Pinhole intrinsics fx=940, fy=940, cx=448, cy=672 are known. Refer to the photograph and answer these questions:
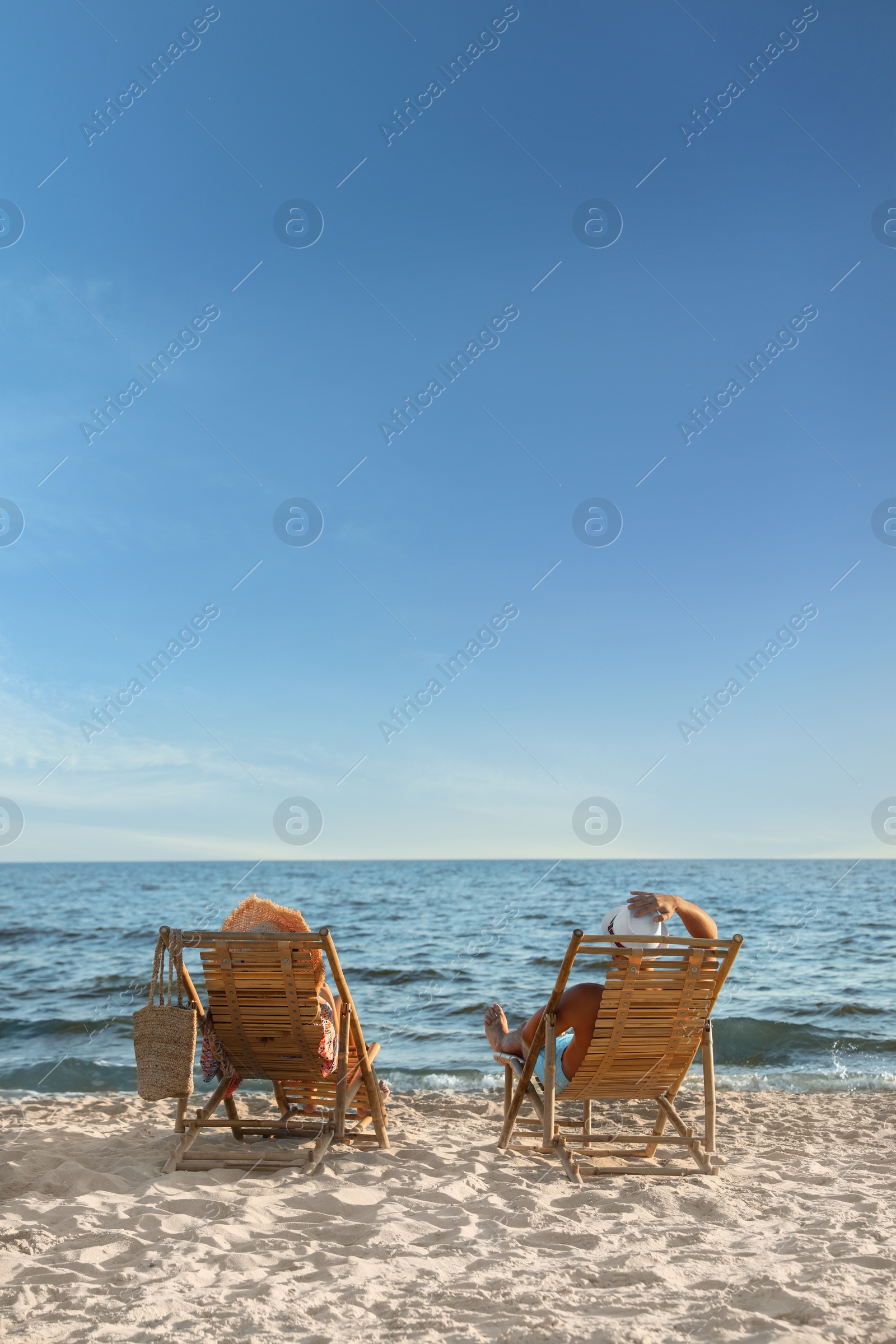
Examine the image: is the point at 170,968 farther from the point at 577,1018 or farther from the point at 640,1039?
the point at 640,1039

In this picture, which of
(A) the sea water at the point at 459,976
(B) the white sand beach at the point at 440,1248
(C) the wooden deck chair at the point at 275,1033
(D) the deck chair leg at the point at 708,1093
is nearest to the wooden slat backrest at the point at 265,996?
(C) the wooden deck chair at the point at 275,1033

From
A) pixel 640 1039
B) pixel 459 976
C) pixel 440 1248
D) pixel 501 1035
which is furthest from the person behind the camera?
pixel 459 976

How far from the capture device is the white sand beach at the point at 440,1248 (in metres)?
2.59

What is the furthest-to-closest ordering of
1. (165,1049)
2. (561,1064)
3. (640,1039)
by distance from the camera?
1. (561,1064)
2. (640,1039)
3. (165,1049)

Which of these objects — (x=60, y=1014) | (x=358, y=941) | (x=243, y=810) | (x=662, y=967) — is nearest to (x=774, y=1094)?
(x=662, y=967)

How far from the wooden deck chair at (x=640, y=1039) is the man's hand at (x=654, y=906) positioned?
0.45 ft

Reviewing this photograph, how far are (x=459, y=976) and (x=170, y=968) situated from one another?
8880 mm

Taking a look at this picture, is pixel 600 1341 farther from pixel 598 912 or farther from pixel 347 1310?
pixel 598 912

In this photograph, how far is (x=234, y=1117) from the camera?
16.0 ft

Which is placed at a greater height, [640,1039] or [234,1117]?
[640,1039]

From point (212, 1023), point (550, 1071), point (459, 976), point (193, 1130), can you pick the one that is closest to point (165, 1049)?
point (212, 1023)

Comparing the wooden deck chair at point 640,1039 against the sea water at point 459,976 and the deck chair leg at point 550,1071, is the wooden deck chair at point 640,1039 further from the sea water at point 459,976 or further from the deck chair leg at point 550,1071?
the sea water at point 459,976

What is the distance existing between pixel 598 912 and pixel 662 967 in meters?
22.0

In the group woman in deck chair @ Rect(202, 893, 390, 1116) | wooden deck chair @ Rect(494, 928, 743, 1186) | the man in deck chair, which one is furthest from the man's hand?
Answer: woman in deck chair @ Rect(202, 893, 390, 1116)
